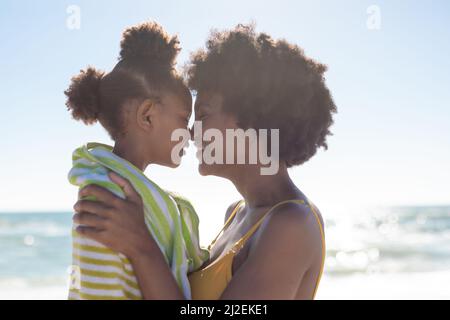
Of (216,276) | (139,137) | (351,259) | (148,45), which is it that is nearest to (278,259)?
Result: (216,276)

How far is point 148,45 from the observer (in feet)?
8.57

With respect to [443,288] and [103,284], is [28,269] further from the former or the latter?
[103,284]

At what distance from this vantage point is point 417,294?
1119 cm

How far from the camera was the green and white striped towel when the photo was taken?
6.77ft

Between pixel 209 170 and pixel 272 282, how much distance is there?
2.54 feet

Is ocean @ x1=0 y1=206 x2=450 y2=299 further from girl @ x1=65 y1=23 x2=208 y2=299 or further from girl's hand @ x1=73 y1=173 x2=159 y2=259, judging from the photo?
girl's hand @ x1=73 y1=173 x2=159 y2=259

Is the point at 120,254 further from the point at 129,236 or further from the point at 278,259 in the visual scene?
the point at 278,259

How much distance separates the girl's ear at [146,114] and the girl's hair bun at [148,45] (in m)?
0.21

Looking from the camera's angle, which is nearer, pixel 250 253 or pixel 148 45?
pixel 250 253

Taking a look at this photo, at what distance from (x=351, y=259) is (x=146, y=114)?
50.4 ft

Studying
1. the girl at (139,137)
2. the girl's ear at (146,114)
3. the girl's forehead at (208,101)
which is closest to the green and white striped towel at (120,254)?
the girl at (139,137)

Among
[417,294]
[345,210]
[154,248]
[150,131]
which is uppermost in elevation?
[150,131]

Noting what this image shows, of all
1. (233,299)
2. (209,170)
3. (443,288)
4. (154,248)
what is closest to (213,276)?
(233,299)

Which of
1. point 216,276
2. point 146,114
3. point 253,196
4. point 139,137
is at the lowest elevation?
point 216,276
